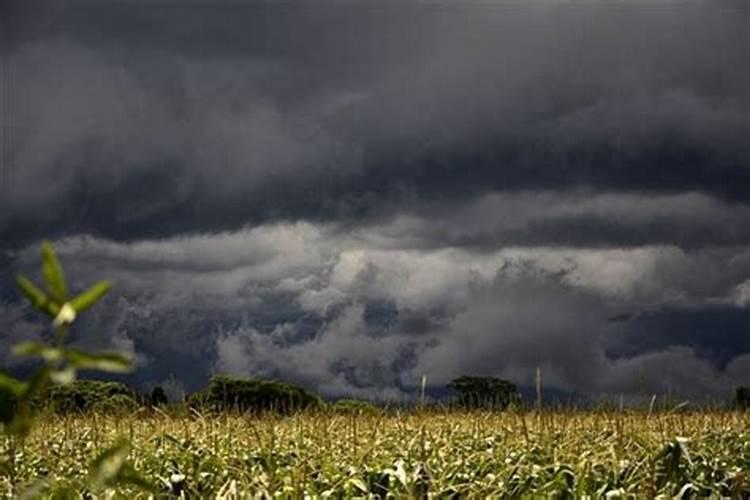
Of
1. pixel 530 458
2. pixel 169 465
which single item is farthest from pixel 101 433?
pixel 530 458

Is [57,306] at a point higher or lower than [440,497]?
higher

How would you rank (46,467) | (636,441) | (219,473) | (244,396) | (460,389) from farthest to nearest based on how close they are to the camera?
1. (460,389)
2. (244,396)
3. (46,467)
4. (636,441)
5. (219,473)

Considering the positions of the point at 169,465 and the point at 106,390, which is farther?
the point at 106,390

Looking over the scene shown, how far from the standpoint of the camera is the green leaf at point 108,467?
1.13 meters

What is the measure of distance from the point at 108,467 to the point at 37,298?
25 cm

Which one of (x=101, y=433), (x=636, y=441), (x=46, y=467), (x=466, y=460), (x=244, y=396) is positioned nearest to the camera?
(x=466, y=460)

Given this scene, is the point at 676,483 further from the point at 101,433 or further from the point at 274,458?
the point at 101,433

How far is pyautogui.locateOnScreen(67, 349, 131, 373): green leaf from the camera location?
3.40 feet

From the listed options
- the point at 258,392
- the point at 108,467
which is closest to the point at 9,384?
the point at 108,467

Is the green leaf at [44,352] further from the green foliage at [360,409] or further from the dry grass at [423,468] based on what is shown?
the green foliage at [360,409]

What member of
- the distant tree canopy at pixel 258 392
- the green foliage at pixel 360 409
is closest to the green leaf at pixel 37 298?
the green foliage at pixel 360 409

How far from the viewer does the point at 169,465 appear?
31.1ft

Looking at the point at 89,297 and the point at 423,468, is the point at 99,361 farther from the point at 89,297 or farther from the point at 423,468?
the point at 423,468

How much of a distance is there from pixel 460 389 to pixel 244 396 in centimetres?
1342
